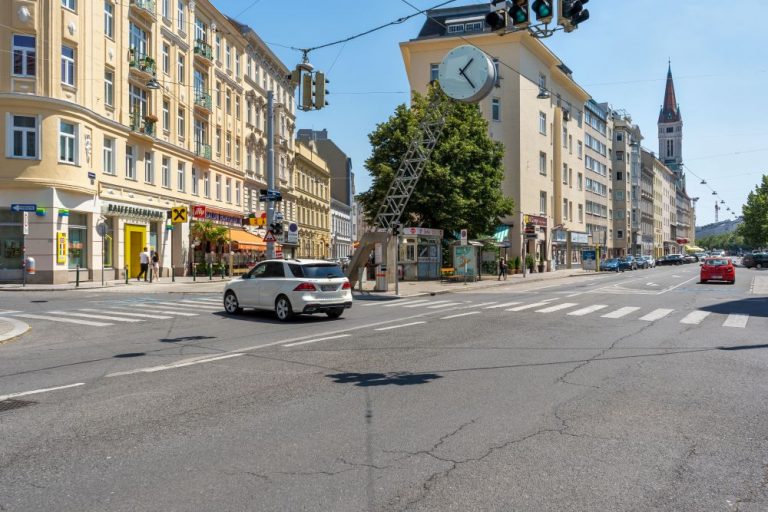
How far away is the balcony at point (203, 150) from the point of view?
40.8 metres

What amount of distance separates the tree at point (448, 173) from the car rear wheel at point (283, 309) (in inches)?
907

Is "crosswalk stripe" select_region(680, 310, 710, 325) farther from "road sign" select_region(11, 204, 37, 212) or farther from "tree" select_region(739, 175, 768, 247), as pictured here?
"tree" select_region(739, 175, 768, 247)

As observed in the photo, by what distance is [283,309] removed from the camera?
1528 cm

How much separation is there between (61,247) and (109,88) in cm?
909

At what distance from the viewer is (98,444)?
5.15 metres

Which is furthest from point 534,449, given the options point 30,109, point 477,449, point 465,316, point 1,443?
point 30,109

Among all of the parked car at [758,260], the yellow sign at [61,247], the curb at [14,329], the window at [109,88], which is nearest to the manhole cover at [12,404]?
the curb at [14,329]

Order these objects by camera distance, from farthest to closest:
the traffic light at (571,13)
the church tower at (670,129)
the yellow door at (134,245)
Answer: the church tower at (670,129) → the yellow door at (134,245) → the traffic light at (571,13)

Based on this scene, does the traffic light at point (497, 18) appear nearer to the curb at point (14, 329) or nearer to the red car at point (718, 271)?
the curb at point (14, 329)

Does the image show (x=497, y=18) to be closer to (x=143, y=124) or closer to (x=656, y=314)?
(x=656, y=314)

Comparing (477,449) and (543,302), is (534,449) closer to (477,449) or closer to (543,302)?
(477,449)

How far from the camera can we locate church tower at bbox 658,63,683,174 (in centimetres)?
15300

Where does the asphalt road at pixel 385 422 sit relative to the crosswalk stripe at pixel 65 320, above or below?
below

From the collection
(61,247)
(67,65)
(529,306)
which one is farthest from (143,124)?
(529,306)
